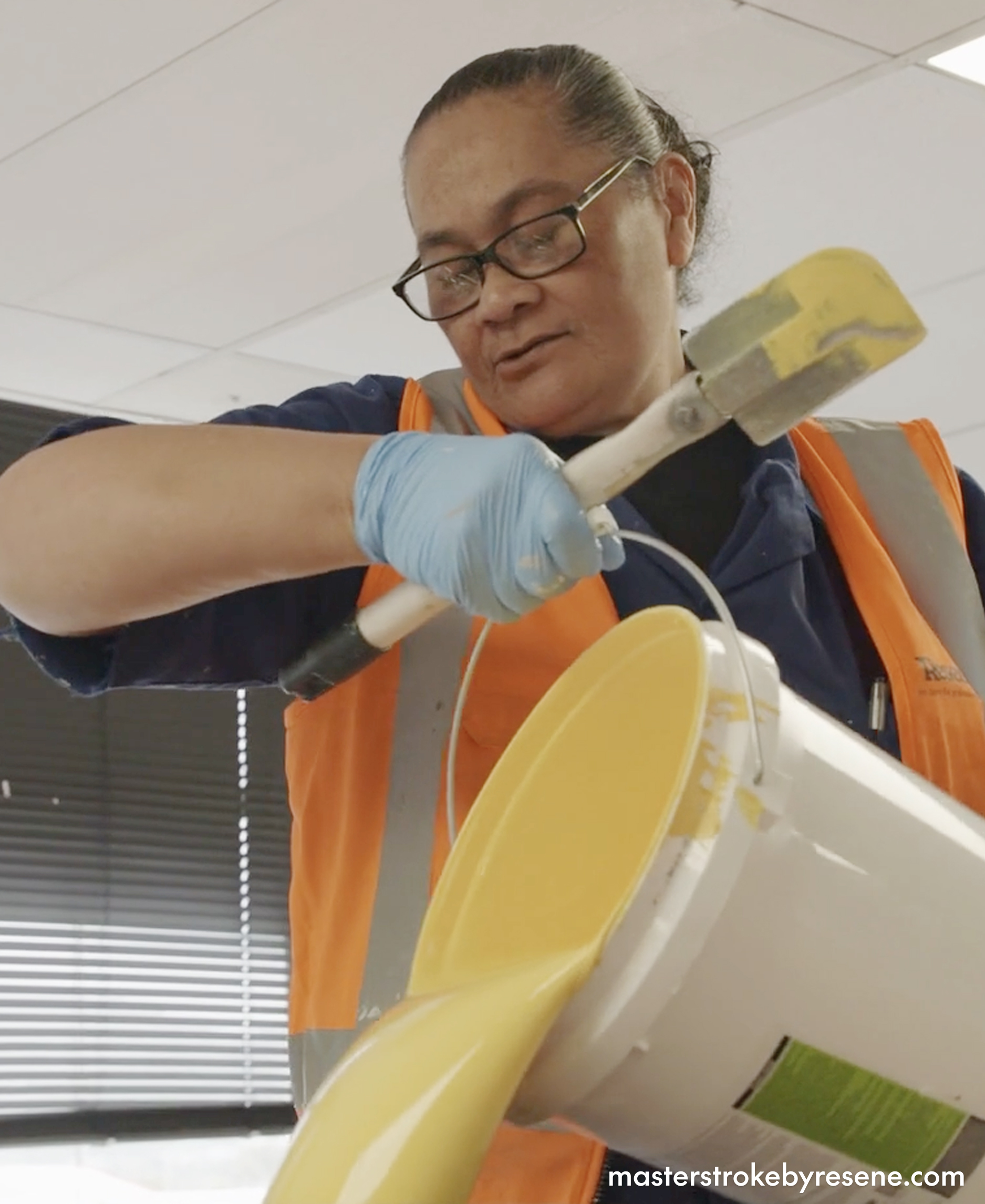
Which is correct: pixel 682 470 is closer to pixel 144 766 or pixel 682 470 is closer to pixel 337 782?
pixel 337 782

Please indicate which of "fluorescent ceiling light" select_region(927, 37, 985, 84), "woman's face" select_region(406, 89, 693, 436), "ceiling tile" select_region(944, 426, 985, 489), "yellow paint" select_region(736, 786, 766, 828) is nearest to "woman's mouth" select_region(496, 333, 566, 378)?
"woman's face" select_region(406, 89, 693, 436)

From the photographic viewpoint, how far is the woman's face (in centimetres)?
118

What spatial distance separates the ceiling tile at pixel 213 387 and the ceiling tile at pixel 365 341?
54 millimetres

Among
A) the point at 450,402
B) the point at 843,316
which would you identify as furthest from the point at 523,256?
the point at 843,316

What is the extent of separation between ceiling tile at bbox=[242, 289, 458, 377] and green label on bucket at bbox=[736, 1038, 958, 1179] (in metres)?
2.34

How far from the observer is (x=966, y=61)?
2330 millimetres

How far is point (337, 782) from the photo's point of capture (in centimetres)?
110

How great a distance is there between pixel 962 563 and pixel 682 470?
0.22 meters

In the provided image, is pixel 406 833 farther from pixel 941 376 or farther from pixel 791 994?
pixel 941 376

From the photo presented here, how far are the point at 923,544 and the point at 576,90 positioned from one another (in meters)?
0.43

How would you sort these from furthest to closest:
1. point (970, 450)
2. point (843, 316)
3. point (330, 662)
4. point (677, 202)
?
point (970, 450)
point (677, 202)
point (330, 662)
point (843, 316)

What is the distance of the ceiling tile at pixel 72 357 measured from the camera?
313cm

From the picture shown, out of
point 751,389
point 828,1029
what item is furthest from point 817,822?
point 751,389

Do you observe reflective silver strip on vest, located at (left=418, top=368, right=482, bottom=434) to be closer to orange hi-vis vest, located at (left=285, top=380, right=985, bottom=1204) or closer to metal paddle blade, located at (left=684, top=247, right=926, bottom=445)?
orange hi-vis vest, located at (left=285, top=380, right=985, bottom=1204)
